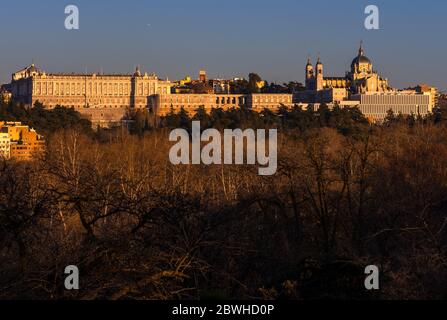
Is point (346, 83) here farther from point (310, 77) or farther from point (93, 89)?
point (93, 89)

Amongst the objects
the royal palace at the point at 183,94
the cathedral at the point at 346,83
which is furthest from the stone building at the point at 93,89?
the cathedral at the point at 346,83

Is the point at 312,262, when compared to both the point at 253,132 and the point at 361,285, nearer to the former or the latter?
the point at 361,285

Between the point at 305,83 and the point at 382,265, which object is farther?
the point at 305,83

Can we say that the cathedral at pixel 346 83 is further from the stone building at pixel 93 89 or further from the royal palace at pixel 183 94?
the stone building at pixel 93 89

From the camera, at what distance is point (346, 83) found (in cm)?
9938

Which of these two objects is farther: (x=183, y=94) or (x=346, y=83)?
(x=346, y=83)

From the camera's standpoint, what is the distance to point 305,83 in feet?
335

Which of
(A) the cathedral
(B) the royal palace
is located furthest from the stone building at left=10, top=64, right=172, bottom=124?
(A) the cathedral

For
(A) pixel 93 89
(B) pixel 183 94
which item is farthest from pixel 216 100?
(A) pixel 93 89

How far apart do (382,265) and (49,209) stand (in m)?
2.16

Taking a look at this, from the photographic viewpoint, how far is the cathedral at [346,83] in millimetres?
91012
